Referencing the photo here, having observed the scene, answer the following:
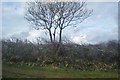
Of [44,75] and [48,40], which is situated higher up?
[48,40]

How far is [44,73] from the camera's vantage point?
11305 millimetres

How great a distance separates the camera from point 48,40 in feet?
49.9

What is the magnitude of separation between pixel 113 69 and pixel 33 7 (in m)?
6.05

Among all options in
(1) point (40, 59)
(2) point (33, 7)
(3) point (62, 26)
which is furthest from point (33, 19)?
(1) point (40, 59)

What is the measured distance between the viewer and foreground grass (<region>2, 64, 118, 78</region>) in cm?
1051

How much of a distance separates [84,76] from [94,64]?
2.60 metres

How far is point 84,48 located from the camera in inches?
579

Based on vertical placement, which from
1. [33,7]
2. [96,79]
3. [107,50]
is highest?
[33,7]

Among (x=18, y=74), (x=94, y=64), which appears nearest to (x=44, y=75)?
(x=18, y=74)

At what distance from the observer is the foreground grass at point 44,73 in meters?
10.5

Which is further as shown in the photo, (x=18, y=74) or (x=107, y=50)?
(x=107, y=50)

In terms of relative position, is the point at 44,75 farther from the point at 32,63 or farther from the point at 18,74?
the point at 32,63

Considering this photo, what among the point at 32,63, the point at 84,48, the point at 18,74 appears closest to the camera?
the point at 18,74

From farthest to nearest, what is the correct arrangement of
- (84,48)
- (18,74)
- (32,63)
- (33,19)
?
(33,19) < (84,48) < (32,63) < (18,74)
